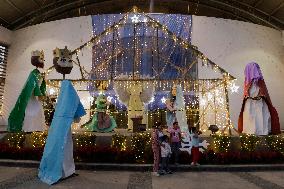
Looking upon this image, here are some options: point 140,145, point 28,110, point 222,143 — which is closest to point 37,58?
point 28,110

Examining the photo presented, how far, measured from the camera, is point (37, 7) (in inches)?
805

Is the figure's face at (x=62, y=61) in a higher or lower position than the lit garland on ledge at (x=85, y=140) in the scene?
higher

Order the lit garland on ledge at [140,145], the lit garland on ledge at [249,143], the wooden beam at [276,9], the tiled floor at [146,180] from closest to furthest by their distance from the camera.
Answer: the tiled floor at [146,180], the lit garland on ledge at [140,145], the lit garland on ledge at [249,143], the wooden beam at [276,9]

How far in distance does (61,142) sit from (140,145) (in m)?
2.68

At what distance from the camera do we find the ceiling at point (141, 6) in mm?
19672

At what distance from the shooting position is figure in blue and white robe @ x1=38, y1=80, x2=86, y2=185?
20.9ft

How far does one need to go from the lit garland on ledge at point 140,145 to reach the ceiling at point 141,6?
14401mm

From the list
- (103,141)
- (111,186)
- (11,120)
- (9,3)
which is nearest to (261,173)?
(111,186)

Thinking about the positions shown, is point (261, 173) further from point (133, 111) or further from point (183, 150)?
point (133, 111)

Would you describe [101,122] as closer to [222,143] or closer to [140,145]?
[140,145]

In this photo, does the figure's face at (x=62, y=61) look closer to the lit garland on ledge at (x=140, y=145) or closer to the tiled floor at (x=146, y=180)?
the tiled floor at (x=146, y=180)

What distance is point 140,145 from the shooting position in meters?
8.50

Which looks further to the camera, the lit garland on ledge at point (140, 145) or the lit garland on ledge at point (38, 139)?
the lit garland on ledge at point (38, 139)

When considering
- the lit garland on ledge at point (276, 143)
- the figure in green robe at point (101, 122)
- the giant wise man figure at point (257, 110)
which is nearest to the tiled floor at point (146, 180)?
the lit garland on ledge at point (276, 143)
